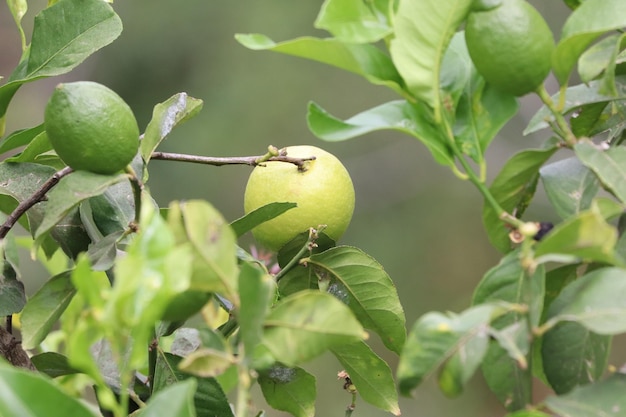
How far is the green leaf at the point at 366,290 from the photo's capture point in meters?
0.71

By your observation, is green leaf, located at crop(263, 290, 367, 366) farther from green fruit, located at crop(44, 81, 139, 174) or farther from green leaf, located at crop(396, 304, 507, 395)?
green fruit, located at crop(44, 81, 139, 174)

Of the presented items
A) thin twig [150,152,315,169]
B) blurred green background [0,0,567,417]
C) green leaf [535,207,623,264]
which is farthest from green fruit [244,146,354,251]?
blurred green background [0,0,567,417]

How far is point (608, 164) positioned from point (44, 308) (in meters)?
0.41

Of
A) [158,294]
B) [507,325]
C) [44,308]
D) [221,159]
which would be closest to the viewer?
[158,294]

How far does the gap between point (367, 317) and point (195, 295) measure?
0.82ft

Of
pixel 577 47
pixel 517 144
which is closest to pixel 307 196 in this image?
pixel 577 47

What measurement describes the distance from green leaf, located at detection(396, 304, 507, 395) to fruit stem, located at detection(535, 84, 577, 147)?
20 cm

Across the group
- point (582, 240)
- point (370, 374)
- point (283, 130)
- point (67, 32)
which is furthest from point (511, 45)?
point (283, 130)

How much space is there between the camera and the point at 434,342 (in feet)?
1.49

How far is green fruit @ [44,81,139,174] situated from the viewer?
0.60m

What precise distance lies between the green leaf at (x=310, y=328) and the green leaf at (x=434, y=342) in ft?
0.10

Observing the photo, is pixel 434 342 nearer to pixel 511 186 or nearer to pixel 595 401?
pixel 595 401

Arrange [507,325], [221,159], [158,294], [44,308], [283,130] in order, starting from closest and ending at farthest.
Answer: [158,294], [507,325], [44,308], [221,159], [283,130]

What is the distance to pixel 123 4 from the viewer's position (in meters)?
6.13
